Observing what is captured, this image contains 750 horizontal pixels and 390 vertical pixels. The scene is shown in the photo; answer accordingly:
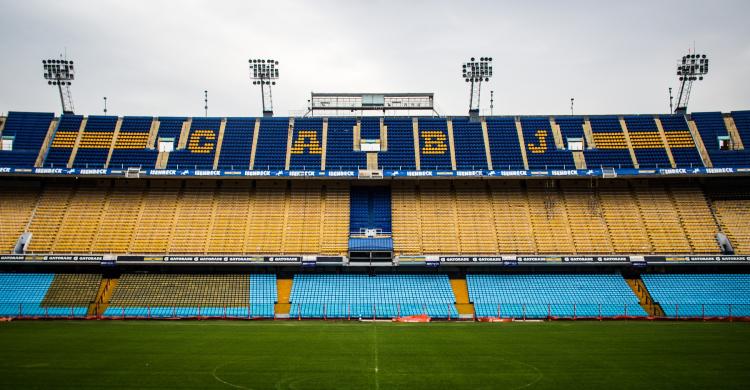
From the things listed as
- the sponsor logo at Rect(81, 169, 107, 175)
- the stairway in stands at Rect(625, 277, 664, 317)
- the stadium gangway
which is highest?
the sponsor logo at Rect(81, 169, 107, 175)

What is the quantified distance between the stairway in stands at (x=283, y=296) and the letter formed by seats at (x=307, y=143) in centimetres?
1332

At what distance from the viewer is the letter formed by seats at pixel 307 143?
168 feet

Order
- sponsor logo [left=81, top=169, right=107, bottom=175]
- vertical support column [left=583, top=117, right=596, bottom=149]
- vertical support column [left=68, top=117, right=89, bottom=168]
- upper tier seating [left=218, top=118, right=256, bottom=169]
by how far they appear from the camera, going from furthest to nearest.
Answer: vertical support column [left=583, top=117, right=596, bottom=149], upper tier seating [left=218, top=118, right=256, bottom=169], vertical support column [left=68, top=117, right=89, bottom=168], sponsor logo [left=81, top=169, right=107, bottom=175]

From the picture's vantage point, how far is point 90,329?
30.5m

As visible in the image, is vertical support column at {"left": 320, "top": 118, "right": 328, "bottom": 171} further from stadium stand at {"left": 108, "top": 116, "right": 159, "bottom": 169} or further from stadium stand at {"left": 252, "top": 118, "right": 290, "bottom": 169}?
stadium stand at {"left": 108, "top": 116, "right": 159, "bottom": 169}

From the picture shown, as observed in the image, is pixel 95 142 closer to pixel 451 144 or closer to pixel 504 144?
pixel 451 144

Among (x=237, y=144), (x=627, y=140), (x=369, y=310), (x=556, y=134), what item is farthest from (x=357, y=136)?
(x=627, y=140)

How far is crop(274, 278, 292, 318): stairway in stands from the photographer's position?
39.8 metres

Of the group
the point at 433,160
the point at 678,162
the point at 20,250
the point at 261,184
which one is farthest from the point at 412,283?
the point at 20,250

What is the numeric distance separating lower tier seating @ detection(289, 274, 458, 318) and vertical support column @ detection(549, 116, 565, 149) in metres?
18.2

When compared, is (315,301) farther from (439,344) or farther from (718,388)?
(718,388)

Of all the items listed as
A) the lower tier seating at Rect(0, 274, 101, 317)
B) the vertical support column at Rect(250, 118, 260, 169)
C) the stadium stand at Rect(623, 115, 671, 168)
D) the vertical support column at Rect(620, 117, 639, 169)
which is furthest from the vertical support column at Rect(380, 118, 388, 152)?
the lower tier seating at Rect(0, 274, 101, 317)

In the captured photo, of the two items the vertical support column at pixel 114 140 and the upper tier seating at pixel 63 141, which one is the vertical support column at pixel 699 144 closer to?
the vertical support column at pixel 114 140

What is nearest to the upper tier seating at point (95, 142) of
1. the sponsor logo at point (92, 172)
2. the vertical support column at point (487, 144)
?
the sponsor logo at point (92, 172)
